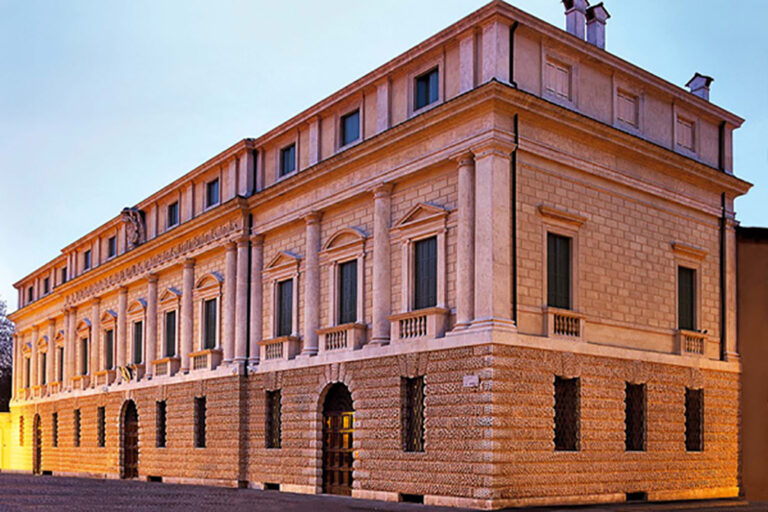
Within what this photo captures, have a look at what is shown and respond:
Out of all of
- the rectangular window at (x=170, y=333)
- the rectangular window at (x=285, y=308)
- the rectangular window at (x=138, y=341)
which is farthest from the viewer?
the rectangular window at (x=138, y=341)

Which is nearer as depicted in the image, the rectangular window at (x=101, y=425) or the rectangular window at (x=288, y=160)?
the rectangular window at (x=288, y=160)

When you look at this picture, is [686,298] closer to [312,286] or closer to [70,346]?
[312,286]

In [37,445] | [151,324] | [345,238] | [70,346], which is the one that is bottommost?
[37,445]

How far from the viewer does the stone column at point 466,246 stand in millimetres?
23125

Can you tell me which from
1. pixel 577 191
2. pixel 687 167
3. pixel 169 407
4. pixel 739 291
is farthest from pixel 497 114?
pixel 169 407

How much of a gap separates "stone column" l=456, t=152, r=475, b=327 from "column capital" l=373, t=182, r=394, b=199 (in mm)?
3326

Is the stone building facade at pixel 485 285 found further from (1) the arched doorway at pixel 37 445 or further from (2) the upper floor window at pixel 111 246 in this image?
(1) the arched doorway at pixel 37 445

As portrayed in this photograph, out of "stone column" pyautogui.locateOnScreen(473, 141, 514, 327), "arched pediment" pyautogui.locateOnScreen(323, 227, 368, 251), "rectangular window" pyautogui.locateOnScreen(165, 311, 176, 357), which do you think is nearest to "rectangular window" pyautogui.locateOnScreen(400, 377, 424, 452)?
"stone column" pyautogui.locateOnScreen(473, 141, 514, 327)

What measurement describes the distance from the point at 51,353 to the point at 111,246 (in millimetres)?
10554

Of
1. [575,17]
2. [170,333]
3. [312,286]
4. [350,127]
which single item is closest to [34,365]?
[170,333]

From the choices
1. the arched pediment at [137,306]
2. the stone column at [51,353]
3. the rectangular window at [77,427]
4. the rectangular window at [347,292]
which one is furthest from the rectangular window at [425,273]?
the stone column at [51,353]

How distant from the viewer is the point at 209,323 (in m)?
36.5

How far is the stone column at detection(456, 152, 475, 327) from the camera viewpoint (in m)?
23.1

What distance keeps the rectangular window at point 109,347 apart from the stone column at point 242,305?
14.2 m
